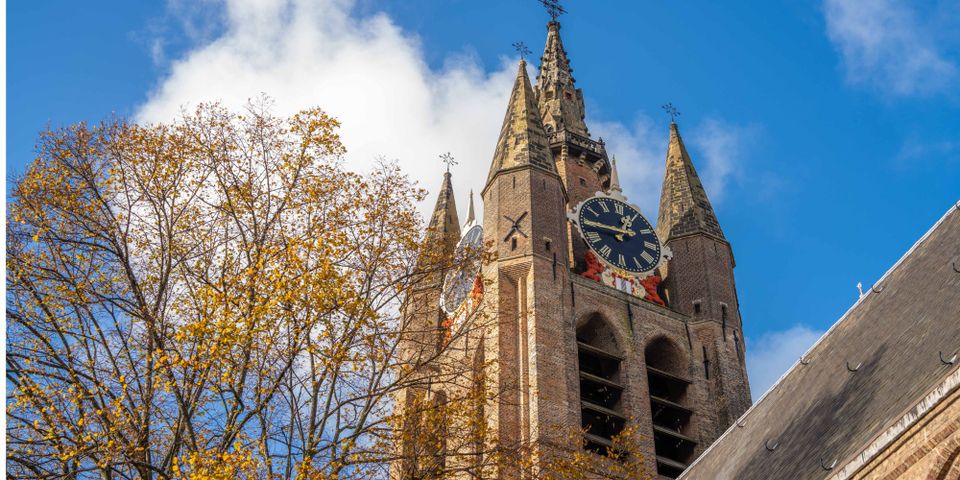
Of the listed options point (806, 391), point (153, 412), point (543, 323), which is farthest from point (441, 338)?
point (543, 323)

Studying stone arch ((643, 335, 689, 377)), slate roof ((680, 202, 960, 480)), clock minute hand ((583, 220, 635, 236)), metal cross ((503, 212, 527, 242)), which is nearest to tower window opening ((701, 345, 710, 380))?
stone arch ((643, 335, 689, 377))

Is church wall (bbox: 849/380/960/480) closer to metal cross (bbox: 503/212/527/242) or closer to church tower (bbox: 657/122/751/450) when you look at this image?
church tower (bbox: 657/122/751/450)

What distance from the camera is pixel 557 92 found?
144ft

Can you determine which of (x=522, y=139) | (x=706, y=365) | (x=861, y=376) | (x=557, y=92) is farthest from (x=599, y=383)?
(x=557, y=92)

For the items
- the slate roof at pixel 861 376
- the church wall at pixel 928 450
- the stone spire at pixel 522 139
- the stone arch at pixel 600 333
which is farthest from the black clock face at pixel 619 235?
the church wall at pixel 928 450

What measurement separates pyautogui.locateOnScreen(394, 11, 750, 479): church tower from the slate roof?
5076 mm

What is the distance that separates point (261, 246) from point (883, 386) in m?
8.87

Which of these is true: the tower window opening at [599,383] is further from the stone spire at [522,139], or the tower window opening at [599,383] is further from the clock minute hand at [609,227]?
the stone spire at [522,139]

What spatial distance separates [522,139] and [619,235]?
13.4ft

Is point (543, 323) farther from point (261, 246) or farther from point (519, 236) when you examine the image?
point (261, 246)

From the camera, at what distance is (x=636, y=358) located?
30.3 m

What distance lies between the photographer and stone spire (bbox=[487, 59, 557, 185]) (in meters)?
33.4

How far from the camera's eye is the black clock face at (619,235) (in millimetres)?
32969

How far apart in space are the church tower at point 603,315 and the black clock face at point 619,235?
46 millimetres
